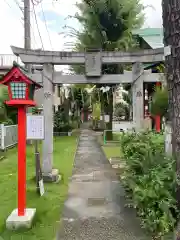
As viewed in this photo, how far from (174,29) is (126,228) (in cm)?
322

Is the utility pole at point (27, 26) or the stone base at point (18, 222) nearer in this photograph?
the stone base at point (18, 222)

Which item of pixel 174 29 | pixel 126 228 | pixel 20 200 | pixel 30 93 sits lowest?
pixel 126 228

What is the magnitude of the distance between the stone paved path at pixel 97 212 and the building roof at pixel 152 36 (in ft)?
37.0

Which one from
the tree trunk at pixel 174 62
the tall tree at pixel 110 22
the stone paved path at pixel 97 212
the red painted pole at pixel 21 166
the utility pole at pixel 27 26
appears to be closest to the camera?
the tree trunk at pixel 174 62

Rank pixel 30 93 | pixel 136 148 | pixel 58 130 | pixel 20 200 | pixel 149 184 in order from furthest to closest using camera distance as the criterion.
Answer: pixel 58 130 → pixel 136 148 → pixel 30 93 → pixel 20 200 → pixel 149 184

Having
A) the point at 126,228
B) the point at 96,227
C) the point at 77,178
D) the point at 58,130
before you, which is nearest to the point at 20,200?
the point at 96,227

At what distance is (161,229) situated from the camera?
429 cm

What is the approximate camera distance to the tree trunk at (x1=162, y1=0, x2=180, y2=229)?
13.8 ft

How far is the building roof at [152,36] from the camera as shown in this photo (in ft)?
58.5

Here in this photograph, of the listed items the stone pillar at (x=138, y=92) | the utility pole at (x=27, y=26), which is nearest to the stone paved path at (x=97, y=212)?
the stone pillar at (x=138, y=92)

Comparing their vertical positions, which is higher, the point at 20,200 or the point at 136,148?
the point at 136,148

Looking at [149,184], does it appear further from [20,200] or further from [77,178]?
[77,178]

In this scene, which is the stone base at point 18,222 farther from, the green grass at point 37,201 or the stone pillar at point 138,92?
the stone pillar at point 138,92

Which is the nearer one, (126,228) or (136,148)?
(126,228)
